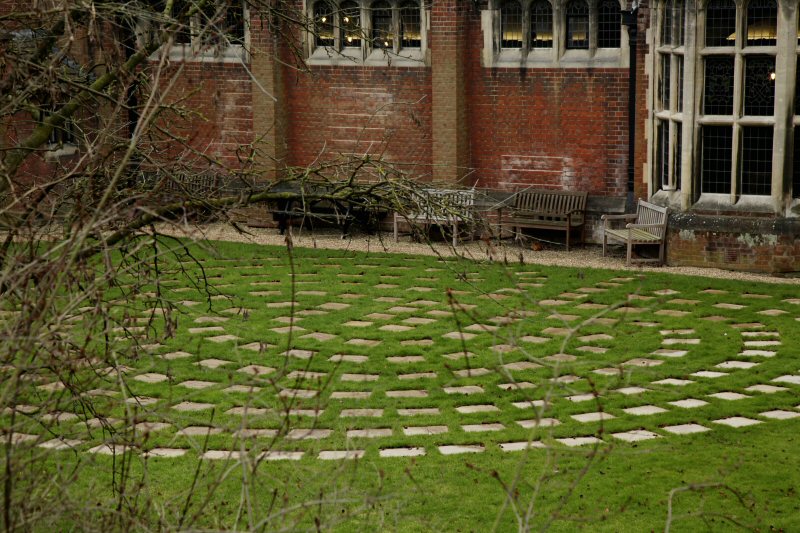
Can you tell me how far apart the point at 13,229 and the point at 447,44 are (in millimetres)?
12625

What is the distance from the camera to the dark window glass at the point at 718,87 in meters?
14.2

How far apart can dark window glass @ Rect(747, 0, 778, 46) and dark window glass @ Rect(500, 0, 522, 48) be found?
3467 mm

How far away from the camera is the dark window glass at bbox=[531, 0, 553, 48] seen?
639 inches

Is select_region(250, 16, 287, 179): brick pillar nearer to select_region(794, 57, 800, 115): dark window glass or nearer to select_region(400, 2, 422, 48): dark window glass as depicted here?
select_region(400, 2, 422, 48): dark window glass

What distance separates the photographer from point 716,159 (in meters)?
14.4

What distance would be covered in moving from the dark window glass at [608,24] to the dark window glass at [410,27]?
256cm

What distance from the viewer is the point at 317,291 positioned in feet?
43.9

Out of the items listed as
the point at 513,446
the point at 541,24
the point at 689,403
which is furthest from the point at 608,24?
the point at 513,446

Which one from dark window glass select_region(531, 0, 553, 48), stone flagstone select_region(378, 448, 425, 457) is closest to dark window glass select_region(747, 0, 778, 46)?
dark window glass select_region(531, 0, 553, 48)

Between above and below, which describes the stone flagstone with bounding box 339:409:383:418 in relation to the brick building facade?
below

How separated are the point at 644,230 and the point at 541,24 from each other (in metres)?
3.26

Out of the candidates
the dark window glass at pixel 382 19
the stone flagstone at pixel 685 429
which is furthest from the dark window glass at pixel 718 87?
the stone flagstone at pixel 685 429

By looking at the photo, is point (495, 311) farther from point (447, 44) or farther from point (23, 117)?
point (23, 117)

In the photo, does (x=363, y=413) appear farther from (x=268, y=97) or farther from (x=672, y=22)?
(x=268, y=97)
